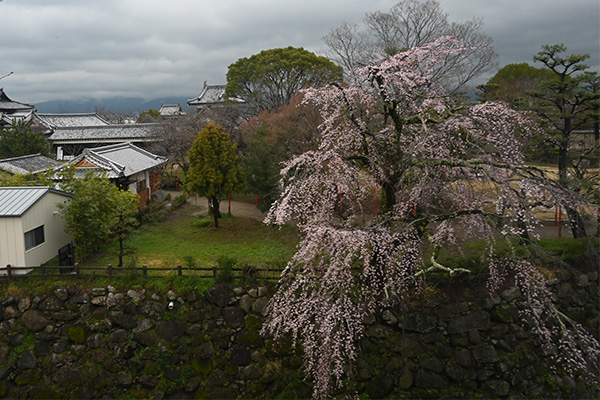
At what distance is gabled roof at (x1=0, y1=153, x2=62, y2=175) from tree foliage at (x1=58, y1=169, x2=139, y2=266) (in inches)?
193

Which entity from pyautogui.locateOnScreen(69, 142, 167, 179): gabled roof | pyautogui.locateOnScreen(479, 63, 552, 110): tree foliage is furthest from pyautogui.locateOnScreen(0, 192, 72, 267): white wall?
pyautogui.locateOnScreen(479, 63, 552, 110): tree foliage

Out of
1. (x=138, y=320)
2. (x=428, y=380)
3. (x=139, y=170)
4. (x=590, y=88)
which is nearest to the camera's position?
(x=428, y=380)

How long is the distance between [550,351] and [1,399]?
1303 centimetres

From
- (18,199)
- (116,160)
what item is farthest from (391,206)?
(116,160)

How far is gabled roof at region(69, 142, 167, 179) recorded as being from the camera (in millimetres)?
15773

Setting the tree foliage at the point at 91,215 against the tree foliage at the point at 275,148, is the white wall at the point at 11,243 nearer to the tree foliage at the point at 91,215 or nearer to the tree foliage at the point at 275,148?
the tree foliage at the point at 91,215

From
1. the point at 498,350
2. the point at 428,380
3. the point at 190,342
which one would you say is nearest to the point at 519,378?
the point at 498,350

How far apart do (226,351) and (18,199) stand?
276 inches

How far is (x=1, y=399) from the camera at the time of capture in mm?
8734

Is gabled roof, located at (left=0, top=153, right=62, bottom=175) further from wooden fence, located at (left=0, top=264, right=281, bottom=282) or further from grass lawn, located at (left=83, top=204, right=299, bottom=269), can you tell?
wooden fence, located at (left=0, top=264, right=281, bottom=282)

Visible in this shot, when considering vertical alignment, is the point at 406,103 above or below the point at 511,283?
above

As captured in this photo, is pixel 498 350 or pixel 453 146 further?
pixel 453 146

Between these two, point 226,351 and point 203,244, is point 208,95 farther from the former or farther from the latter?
point 226,351

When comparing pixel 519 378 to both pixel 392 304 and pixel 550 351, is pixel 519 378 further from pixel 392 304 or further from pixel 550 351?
pixel 392 304
